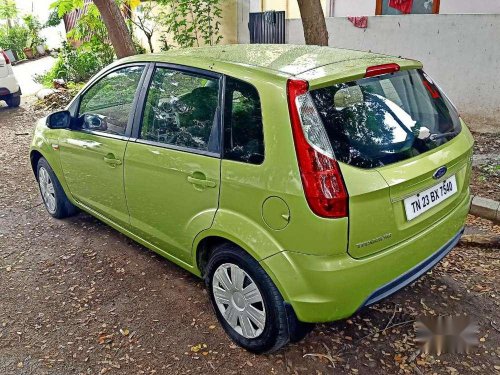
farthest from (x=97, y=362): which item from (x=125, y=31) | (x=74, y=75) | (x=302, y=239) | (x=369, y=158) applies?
(x=74, y=75)

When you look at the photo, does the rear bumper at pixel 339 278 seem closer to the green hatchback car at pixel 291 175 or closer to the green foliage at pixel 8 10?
the green hatchback car at pixel 291 175

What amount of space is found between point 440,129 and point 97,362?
7.83 ft

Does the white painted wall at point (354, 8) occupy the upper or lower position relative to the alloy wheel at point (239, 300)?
→ upper

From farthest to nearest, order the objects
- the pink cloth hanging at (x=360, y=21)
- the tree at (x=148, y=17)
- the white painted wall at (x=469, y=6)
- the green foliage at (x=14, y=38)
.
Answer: the green foliage at (x=14, y=38), the tree at (x=148, y=17), the pink cloth hanging at (x=360, y=21), the white painted wall at (x=469, y=6)

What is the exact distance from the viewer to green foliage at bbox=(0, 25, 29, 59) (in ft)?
58.9

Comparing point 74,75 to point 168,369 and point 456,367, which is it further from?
point 456,367

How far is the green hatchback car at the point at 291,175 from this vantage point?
2121 millimetres

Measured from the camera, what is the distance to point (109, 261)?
3.66 meters

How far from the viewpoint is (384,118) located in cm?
237

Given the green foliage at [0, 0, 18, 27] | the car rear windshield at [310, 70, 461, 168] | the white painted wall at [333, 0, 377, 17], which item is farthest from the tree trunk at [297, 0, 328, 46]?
the green foliage at [0, 0, 18, 27]

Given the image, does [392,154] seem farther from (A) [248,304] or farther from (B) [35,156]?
Answer: (B) [35,156]

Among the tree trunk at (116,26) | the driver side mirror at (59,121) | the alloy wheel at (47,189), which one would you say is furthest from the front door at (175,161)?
the tree trunk at (116,26)

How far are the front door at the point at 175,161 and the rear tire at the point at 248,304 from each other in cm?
24

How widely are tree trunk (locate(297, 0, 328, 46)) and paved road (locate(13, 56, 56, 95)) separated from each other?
8855 millimetres
